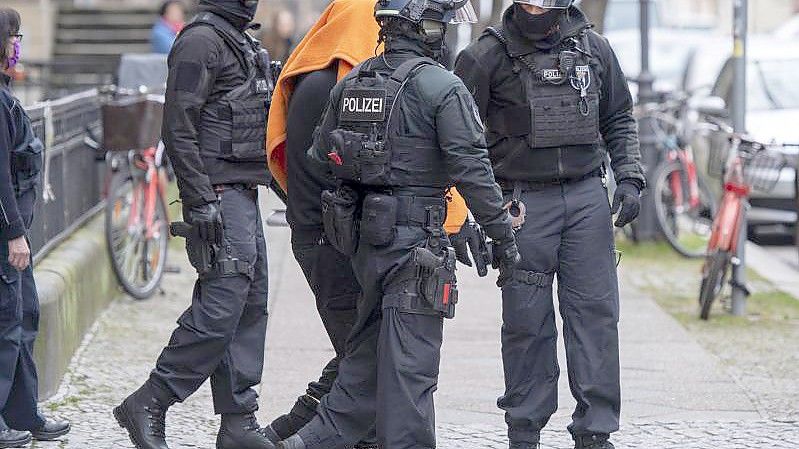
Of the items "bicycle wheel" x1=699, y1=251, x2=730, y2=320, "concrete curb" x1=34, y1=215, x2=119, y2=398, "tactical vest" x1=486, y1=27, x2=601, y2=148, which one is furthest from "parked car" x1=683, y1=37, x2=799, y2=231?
"tactical vest" x1=486, y1=27, x2=601, y2=148

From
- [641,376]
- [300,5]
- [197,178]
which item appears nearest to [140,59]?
[641,376]

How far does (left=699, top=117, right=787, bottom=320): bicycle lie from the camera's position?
31.7 feet

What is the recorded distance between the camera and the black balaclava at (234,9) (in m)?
6.24

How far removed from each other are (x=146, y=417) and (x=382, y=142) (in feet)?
5.12

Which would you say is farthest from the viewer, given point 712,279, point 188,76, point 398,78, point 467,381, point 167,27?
point 167,27

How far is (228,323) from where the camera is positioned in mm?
6184

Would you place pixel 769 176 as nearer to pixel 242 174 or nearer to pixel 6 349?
pixel 242 174

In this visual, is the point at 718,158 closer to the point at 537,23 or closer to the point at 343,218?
the point at 537,23

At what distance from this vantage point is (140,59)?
11812mm

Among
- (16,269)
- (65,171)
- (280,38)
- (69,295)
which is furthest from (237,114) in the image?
(280,38)

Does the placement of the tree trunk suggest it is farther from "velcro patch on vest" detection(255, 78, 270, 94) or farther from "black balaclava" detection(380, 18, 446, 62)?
"black balaclava" detection(380, 18, 446, 62)

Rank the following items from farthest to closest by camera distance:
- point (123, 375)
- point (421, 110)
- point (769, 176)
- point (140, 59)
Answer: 1. point (140, 59)
2. point (769, 176)
3. point (123, 375)
4. point (421, 110)

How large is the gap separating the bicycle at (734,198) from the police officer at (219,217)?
13.5 ft

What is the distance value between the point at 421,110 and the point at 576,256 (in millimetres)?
1109
